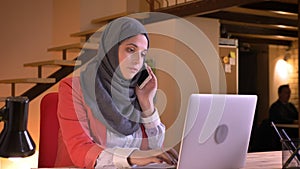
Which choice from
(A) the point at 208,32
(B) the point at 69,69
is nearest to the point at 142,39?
(A) the point at 208,32

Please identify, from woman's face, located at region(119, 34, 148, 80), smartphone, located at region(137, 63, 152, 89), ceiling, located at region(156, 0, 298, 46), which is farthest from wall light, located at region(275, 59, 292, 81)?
woman's face, located at region(119, 34, 148, 80)

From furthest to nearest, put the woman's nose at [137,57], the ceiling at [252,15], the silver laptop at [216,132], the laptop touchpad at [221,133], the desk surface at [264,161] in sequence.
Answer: the ceiling at [252,15], the woman's nose at [137,57], the desk surface at [264,161], the laptop touchpad at [221,133], the silver laptop at [216,132]

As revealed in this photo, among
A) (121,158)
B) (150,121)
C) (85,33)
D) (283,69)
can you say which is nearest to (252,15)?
(85,33)

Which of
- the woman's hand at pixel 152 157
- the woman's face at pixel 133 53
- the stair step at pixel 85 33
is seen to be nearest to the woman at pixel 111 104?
A: the woman's face at pixel 133 53

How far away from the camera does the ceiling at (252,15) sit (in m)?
4.55

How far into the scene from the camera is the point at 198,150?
145 cm

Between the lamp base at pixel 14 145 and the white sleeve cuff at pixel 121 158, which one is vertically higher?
the lamp base at pixel 14 145

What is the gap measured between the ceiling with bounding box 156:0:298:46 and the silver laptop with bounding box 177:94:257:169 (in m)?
2.72

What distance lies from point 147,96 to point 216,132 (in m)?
0.71

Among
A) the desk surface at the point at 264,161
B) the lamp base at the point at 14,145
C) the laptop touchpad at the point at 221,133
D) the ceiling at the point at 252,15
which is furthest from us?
the ceiling at the point at 252,15

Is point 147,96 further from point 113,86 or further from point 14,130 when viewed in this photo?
point 14,130

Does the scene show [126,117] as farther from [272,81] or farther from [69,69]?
[272,81]

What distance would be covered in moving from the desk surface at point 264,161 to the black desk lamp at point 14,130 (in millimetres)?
922

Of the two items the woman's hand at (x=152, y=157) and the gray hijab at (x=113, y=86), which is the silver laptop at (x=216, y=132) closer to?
the woman's hand at (x=152, y=157)
